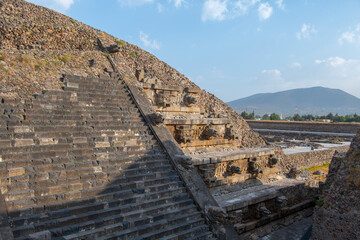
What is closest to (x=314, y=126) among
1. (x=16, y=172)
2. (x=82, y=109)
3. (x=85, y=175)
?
(x=82, y=109)

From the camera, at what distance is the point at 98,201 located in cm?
579

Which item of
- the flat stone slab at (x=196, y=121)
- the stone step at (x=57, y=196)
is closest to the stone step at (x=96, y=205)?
the stone step at (x=57, y=196)

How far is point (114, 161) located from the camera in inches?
269

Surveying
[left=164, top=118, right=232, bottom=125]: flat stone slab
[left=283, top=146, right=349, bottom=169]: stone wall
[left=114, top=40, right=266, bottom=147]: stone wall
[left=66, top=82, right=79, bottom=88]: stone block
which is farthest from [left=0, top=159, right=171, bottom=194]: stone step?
[left=283, top=146, right=349, bottom=169]: stone wall

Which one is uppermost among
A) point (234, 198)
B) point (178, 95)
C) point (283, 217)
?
point (178, 95)

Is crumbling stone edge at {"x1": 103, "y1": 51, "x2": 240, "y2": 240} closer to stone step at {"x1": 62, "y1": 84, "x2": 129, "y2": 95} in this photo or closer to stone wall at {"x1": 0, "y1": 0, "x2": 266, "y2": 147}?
stone step at {"x1": 62, "y1": 84, "x2": 129, "y2": 95}

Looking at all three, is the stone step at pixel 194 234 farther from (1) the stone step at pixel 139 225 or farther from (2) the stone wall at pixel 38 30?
(2) the stone wall at pixel 38 30

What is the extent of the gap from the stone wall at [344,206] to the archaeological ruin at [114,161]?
4 centimetres

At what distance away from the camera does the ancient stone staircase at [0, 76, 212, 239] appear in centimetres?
517

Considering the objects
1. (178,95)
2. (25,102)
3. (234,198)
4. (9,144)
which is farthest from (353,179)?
(25,102)

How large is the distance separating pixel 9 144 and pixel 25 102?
60.1 inches

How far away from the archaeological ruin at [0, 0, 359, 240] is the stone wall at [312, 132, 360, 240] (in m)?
Answer: 0.04

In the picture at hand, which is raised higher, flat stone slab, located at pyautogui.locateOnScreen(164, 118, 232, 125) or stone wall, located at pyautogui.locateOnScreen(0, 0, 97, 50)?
stone wall, located at pyautogui.locateOnScreen(0, 0, 97, 50)

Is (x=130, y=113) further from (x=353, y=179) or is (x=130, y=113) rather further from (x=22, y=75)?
(x=353, y=179)
